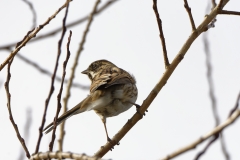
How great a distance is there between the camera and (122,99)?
6.00 m

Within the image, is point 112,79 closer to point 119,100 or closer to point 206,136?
point 119,100

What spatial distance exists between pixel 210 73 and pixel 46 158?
1.57 metres

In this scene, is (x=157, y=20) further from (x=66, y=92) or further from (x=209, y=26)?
(x=66, y=92)

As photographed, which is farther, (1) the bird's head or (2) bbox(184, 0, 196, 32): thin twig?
(1) the bird's head

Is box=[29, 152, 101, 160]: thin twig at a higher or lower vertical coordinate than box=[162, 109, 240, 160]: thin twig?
higher

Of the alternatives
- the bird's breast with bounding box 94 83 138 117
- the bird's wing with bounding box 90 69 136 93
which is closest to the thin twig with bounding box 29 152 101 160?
the bird's wing with bounding box 90 69 136 93

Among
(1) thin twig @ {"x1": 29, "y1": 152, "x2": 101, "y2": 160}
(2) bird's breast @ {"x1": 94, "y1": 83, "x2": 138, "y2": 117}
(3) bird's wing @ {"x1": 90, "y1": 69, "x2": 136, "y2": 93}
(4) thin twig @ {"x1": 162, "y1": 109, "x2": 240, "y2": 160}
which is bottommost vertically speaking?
(4) thin twig @ {"x1": 162, "y1": 109, "x2": 240, "y2": 160}

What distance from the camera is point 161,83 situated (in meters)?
4.14

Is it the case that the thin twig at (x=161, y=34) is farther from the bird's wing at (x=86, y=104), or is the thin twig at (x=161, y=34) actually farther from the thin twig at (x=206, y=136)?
the thin twig at (x=206, y=136)

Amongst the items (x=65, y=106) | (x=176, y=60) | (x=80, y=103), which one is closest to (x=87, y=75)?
(x=80, y=103)

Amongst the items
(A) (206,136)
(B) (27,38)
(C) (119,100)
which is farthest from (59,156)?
A: (C) (119,100)

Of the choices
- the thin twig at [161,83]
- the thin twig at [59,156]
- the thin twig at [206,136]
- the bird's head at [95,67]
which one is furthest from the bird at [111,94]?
the thin twig at [206,136]

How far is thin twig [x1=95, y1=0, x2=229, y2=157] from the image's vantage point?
400 cm

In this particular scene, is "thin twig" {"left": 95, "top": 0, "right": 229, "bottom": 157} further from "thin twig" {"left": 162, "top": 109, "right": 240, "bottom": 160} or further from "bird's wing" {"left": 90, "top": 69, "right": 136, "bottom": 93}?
"thin twig" {"left": 162, "top": 109, "right": 240, "bottom": 160}
